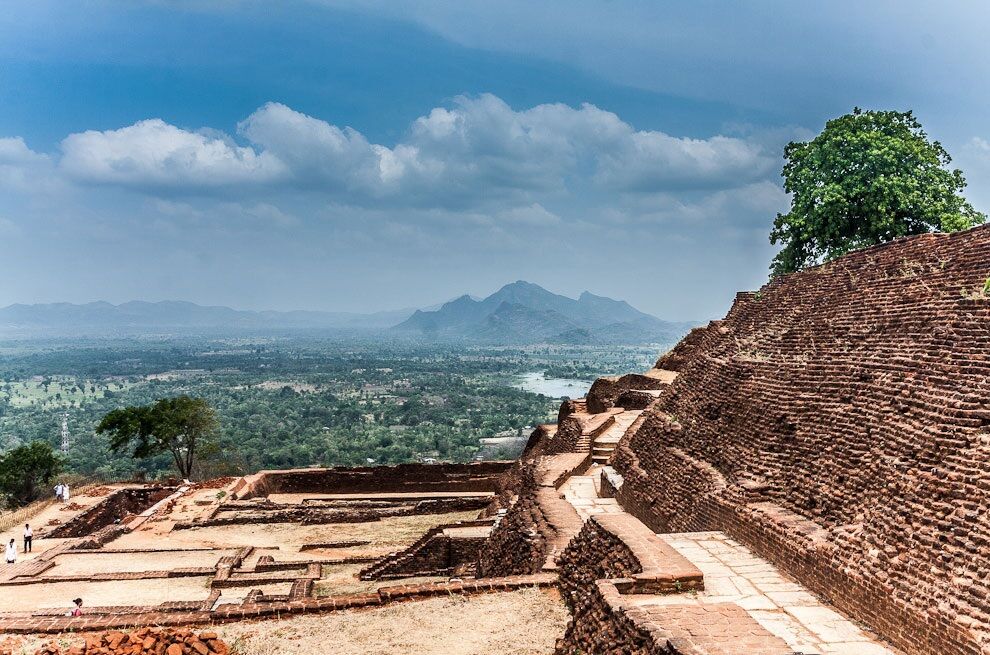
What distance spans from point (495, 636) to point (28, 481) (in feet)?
107

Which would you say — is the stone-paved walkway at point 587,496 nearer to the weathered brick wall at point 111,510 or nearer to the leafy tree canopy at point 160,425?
the weathered brick wall at point 111,510

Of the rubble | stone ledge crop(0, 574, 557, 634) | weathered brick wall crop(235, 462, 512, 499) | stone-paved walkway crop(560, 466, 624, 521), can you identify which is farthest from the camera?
weathered brick wall crop(235, 462, 512, 499)

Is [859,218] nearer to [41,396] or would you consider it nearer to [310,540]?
[310,540]

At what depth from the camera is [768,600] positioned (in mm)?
7082

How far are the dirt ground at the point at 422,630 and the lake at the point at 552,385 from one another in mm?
127156

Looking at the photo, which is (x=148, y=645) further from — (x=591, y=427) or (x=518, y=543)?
(x=591, y=427)

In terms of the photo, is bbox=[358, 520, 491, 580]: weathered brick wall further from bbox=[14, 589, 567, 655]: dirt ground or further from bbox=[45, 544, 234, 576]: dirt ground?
bbox=[14, 589, 567, 655]: dirt ground

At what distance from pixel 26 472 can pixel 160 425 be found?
5.89 meters

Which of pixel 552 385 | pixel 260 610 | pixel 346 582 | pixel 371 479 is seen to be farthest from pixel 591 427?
pixel 552 385

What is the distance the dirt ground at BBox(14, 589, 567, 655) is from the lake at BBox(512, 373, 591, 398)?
12716 cm

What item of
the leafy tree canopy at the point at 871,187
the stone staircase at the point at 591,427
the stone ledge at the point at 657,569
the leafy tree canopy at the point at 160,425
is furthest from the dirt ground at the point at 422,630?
the leafy tree canopy at the point at 160,425

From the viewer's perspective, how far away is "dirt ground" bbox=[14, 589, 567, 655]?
8.05m

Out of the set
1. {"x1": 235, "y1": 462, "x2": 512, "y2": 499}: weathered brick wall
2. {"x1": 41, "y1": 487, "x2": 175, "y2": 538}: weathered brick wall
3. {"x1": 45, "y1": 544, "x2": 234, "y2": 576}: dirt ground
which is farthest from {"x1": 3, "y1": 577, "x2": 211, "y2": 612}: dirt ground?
{"x1": 235, "y1": 462, "x2": 512, "y2": 499}: weathered brick wall

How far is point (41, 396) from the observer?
14125cm
